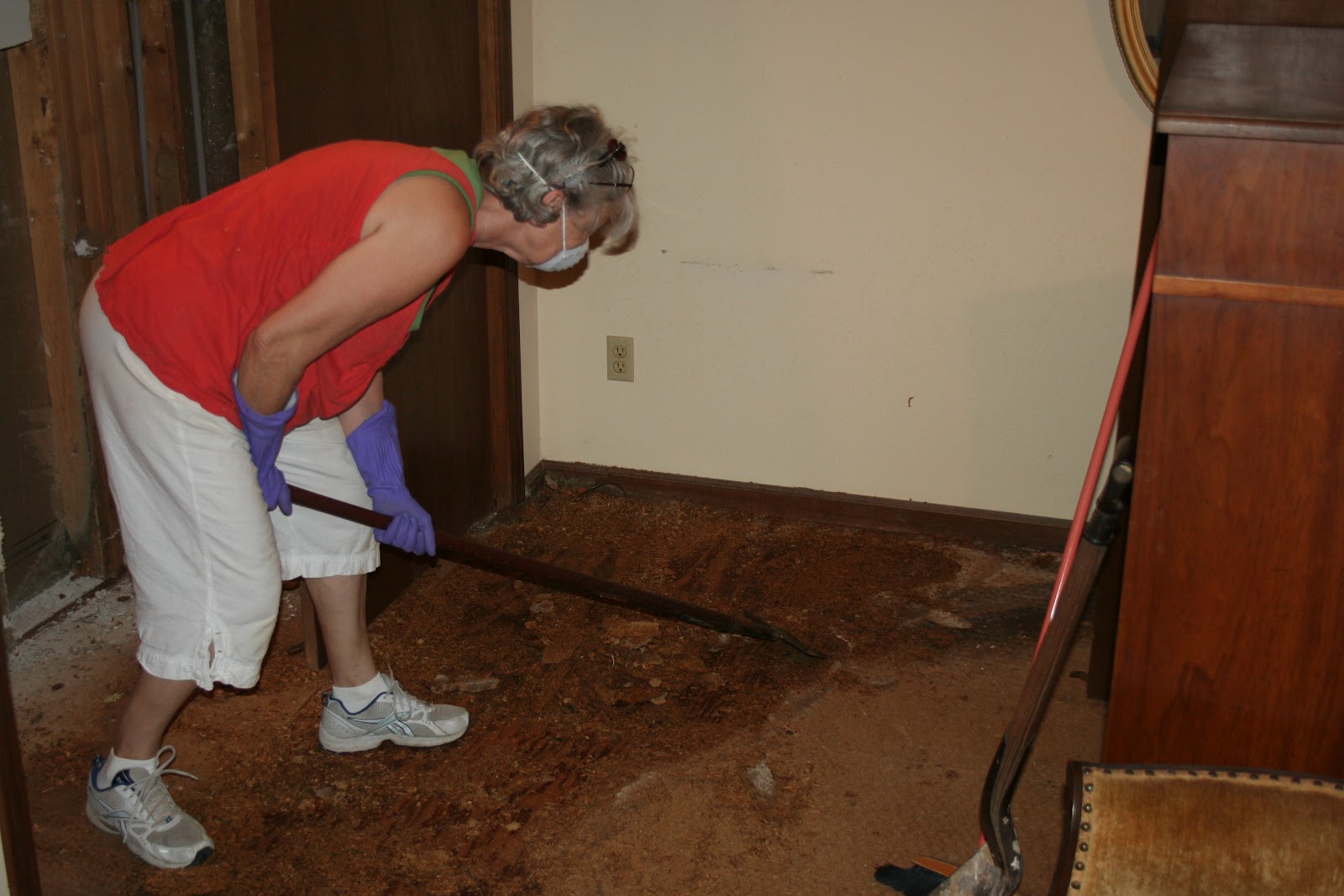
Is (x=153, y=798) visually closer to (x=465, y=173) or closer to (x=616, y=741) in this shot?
(x=616, y=741)

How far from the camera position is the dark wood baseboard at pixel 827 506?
296 centimetres

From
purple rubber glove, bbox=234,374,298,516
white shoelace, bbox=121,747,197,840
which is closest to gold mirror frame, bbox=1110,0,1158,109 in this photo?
purple rubber glove, bbox=234,374,298,516

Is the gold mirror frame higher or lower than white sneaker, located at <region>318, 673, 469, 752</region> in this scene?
higher

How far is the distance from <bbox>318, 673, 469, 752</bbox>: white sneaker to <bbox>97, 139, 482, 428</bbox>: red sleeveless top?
0.71 meters

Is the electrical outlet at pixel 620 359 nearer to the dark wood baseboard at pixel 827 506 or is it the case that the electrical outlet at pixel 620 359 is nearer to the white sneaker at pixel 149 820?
the dark wood baseboard at pixel 827 506

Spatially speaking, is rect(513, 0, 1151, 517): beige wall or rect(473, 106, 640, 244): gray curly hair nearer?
rect(473, 106, 640, 244): gray curly hair

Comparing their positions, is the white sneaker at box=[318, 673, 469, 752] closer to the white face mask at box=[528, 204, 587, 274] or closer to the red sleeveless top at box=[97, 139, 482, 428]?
the red sleeveless top at box=[97, 139, 482, 428]

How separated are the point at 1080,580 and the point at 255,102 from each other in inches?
61.6

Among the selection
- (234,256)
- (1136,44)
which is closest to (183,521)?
(234,256)

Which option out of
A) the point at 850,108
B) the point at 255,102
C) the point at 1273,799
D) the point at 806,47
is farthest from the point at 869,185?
the point at 1273,799

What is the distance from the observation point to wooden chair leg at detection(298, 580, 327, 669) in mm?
2216

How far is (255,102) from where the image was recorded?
6.53ft

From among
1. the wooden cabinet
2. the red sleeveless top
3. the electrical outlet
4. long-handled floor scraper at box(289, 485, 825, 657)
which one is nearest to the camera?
the wooden cabinet

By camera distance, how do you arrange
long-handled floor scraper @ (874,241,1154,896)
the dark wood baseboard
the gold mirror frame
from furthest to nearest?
1. the dark wood baseboard
2. the gold mirror frame
3. long-handled floor scraper @ (874,241,1154,896)
